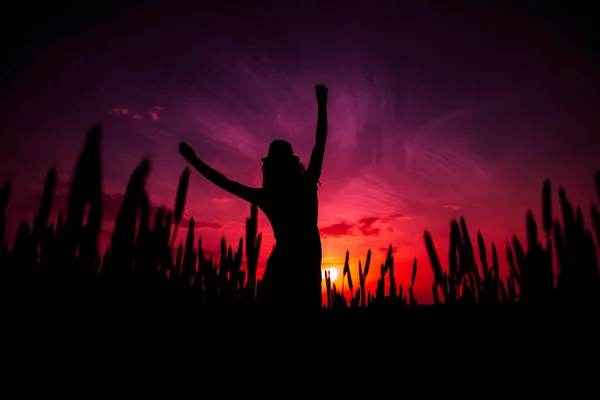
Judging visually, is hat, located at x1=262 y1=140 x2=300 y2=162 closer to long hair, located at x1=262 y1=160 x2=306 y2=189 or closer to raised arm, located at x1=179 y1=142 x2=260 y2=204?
long hair, located at x1=262 y1=160 x2=306 y2=189

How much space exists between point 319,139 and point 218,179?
3.72 feet

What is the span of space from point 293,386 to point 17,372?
1176 mm

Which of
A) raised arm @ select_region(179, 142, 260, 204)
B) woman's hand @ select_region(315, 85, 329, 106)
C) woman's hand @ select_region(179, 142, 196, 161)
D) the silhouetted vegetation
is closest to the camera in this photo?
the silhouetted vegetation

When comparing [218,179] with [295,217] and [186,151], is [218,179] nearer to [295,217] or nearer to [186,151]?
[186,151]

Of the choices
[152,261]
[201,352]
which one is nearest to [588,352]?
[201,352]

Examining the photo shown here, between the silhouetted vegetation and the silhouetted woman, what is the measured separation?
9.9 inches

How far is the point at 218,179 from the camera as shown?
129 inches

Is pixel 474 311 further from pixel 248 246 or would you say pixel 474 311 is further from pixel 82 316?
pixel 82 316

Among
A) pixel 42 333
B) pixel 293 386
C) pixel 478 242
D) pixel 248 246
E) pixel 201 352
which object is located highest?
pixel 478 242

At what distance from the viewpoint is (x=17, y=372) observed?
3.57 feet

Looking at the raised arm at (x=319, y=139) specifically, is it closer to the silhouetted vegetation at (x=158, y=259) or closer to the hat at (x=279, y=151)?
the hat at (x=279, y=151)

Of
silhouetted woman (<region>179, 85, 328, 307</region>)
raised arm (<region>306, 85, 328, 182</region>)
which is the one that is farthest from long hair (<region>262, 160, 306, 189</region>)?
raised arm (<region>306, 85, 328, 182</region>)

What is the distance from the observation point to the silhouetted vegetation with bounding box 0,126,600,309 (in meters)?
0.83

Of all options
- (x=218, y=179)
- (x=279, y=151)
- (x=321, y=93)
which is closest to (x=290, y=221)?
(x=279, y=151)
